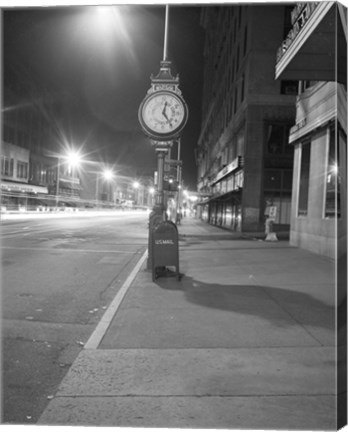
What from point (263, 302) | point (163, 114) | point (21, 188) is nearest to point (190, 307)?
point (263, 302)

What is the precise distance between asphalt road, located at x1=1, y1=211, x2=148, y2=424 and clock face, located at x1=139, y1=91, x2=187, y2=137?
11.0 ft

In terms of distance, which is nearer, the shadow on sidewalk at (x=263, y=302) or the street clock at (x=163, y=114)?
the shadow on sidewalk at (x=263, y=302)

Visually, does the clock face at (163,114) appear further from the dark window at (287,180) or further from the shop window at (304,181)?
the dark window at (287,180)

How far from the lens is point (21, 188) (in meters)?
46.8

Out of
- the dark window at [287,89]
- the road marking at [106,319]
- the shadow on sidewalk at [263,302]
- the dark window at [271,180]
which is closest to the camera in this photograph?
the road marking at [106,319]

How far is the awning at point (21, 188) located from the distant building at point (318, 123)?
30.3 meters

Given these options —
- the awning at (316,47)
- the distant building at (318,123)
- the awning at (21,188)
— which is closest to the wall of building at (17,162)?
the awning at (21,188)

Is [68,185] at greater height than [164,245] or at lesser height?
greater

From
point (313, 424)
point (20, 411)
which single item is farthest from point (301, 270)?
point (20, 411)

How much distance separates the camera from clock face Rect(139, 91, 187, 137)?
28.8 feet

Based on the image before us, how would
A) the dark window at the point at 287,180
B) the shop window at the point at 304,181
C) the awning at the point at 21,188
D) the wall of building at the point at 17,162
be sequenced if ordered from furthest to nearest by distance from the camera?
the wall of building at the point at 17,162 → the awning at the point at 21,188 → the dark window at the point at 287,180 → the shop window at the point at 304,181

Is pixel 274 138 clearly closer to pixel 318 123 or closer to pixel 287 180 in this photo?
pixel 287 180

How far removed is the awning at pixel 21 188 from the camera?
4111 centimetres

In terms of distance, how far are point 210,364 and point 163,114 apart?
590cm
